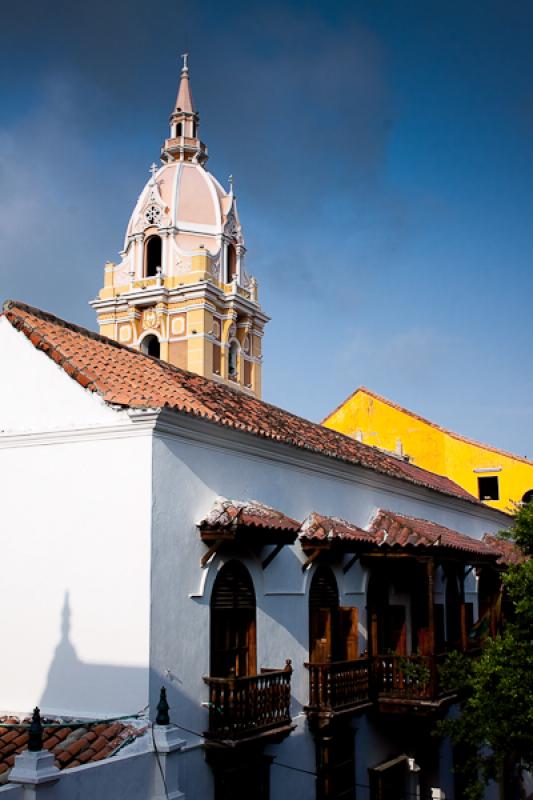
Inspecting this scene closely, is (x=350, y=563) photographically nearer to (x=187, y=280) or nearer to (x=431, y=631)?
(x=431, y=631)

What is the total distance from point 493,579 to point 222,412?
11120 millimetres

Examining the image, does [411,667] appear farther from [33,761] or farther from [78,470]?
[33,761]

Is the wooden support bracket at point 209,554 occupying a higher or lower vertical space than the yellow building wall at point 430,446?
lower

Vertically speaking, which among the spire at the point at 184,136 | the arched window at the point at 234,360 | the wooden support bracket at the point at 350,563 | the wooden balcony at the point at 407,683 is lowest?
the wooden balcony at the point at 407,683

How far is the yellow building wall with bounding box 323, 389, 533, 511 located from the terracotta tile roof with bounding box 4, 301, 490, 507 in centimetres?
1447

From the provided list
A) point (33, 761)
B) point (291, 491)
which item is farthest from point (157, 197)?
point (33, 761)

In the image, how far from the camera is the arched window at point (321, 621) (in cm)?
1477

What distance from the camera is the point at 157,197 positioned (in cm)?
3709

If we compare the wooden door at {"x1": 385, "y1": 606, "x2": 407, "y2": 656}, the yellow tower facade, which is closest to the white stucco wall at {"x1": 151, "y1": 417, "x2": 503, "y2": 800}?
the wooden door at {"x1": 385, "y1": 606, "x2": 407, "y2": 656}

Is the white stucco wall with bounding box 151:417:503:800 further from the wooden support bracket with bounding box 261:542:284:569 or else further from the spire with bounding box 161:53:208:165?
the spire with bounding box 161:53:208:165

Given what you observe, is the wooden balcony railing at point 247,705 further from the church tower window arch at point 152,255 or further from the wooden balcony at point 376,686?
the church tower window arch at point 152,255

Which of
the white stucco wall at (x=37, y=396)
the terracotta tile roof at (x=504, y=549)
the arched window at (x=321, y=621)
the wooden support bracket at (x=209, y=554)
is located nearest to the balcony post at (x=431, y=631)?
the arched window at (x=321, y=621)

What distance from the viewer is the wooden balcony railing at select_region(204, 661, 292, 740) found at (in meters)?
11.3

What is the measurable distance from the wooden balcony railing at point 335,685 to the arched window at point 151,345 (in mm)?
23202
